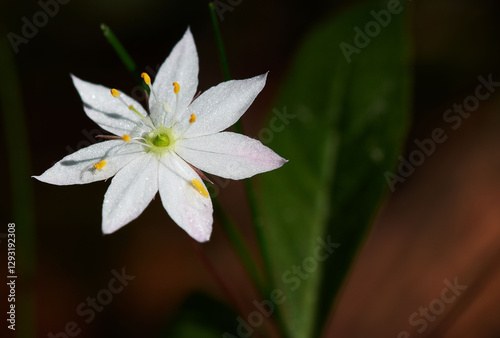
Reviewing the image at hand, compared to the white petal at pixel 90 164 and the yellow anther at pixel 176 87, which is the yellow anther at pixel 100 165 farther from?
the yellow anther at pixel 176 87

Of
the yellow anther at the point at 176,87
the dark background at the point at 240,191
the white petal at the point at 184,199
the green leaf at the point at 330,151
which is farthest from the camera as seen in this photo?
the dark background at the point at 240,191

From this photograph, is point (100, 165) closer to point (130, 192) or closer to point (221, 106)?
point (130, 192)

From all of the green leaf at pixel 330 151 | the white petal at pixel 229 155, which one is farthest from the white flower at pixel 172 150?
the green leaf at pixel 330 151

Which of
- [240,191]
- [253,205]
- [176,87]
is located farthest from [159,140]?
[240,191]

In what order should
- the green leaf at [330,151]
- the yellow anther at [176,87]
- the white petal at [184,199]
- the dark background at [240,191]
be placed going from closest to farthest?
the white petal at [184,199], the yellow anther at [176,87], the green leaf at [330,151], the dark background at [240,191]

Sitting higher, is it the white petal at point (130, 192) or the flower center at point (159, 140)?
the flower center at point (159, 140)

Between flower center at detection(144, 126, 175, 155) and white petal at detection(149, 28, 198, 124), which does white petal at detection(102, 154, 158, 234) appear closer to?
flower center at detection(144, 126, 175, 155)
